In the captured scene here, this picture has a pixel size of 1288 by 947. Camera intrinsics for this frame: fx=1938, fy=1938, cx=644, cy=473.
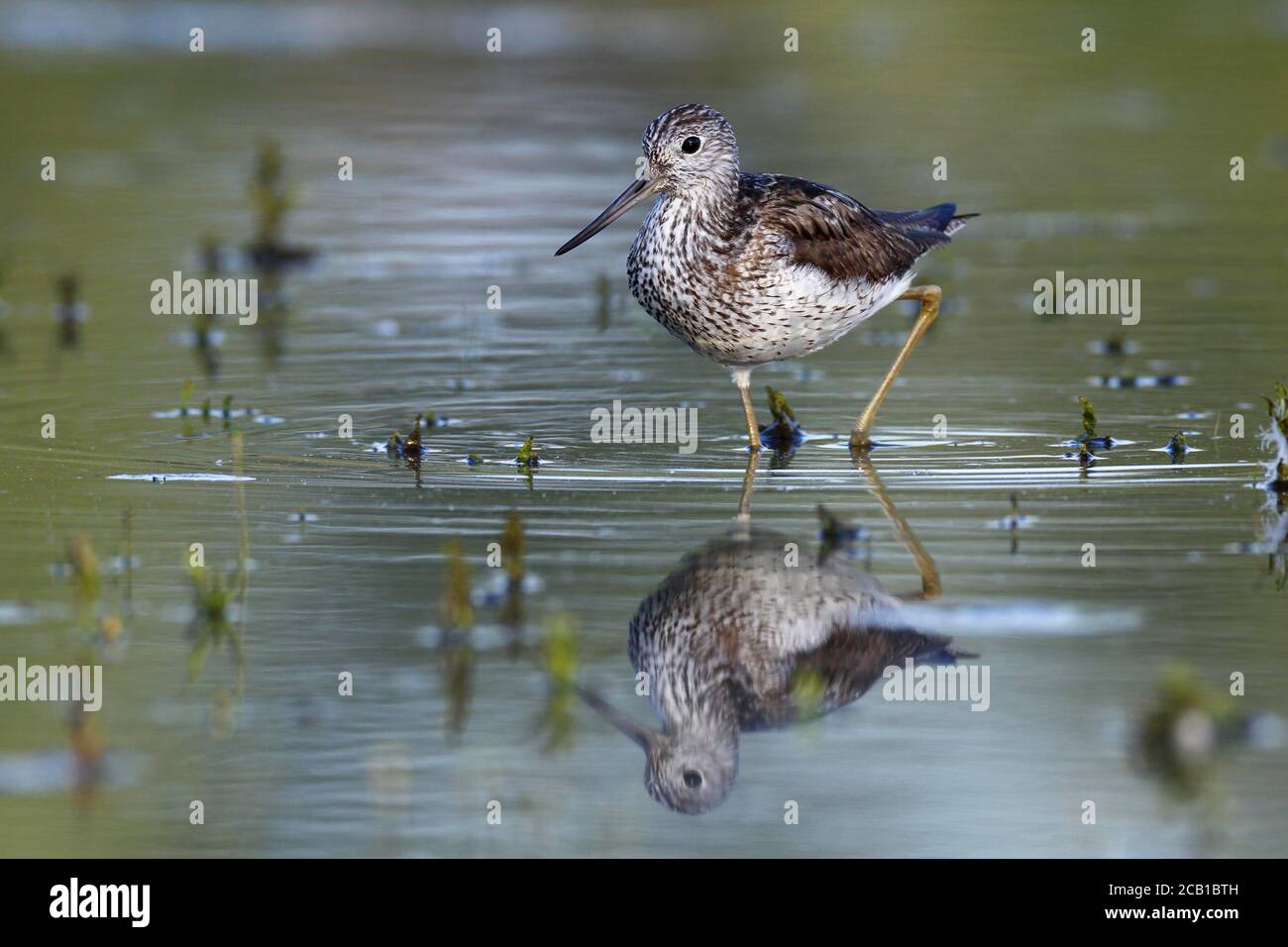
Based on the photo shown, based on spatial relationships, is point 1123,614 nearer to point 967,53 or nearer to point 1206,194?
point 1206,194

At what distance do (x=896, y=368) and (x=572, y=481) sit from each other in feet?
6.95

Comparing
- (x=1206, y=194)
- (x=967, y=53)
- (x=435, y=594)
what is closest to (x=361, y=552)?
(x=435, y=594)

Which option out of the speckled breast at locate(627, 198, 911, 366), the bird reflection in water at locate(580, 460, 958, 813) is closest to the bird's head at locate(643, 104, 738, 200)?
the speckled breast at locate(627, 198, 911, 366)

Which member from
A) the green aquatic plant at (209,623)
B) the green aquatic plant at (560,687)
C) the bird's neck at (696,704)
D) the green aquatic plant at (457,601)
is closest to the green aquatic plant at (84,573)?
the green aquatic plant at (209,623)

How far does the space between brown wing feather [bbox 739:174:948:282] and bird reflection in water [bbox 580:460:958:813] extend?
2258mm

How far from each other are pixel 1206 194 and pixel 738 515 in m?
10.0

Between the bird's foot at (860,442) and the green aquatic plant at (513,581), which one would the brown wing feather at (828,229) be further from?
the green aquatic plant at (513,581)

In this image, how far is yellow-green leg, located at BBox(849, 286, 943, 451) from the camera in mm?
9219

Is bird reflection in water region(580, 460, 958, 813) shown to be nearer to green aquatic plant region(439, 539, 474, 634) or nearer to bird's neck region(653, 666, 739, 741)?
bird's neck region(653, 666, 739, 741)

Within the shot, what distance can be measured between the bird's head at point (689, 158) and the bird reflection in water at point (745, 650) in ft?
8.09

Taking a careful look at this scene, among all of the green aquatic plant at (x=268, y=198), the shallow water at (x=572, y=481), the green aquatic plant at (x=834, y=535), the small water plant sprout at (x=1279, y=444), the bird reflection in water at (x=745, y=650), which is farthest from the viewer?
the green aquatic plant at (x=268, y=198)

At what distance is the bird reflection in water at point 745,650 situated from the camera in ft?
18.2
